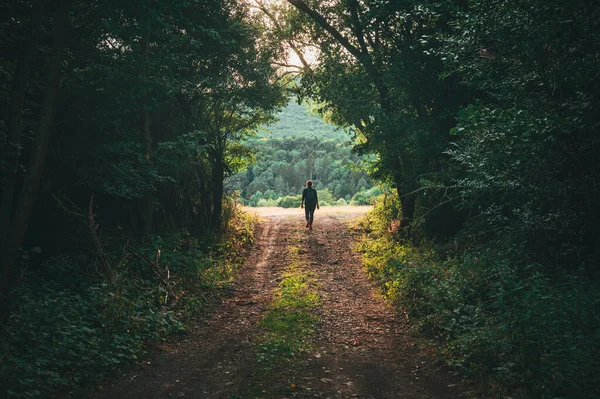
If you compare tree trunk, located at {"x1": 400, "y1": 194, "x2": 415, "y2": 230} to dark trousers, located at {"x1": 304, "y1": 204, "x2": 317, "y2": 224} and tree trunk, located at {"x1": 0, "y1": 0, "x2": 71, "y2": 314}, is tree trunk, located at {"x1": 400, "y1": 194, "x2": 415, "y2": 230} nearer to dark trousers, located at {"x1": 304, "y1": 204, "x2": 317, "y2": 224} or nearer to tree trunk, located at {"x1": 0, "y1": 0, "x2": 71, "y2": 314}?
dark trousers, located at {"x1": 304, "y1": 204, "x2": 317, "y2": 224}

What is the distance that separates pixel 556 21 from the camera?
21.0 ft

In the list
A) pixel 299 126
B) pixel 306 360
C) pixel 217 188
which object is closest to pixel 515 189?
pixel 306 360

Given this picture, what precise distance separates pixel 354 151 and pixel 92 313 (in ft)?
34.6

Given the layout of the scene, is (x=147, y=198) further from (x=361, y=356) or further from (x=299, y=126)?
(x=299, y=126)

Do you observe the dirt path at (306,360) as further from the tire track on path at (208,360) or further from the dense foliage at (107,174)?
the dense foliage at (107,174)

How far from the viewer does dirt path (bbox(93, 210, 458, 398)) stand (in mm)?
5676

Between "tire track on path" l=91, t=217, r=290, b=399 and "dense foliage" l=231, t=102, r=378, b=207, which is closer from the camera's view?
"tire track on path" l=91, t=217, r=290, b=399

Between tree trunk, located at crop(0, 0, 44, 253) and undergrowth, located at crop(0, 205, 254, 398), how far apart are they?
1.31 m

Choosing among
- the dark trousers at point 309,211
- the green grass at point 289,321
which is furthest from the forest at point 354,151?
the dark trousers at point 309,211

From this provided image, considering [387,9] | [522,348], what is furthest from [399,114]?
[522,348]

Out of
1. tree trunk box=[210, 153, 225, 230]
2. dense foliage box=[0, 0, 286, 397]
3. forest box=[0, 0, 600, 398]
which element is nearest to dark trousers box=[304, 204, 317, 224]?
dense foliage box=[0, 0, 286, 397]

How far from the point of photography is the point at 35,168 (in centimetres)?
710

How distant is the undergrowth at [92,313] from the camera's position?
549 cm

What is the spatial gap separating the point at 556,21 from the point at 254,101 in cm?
1106
